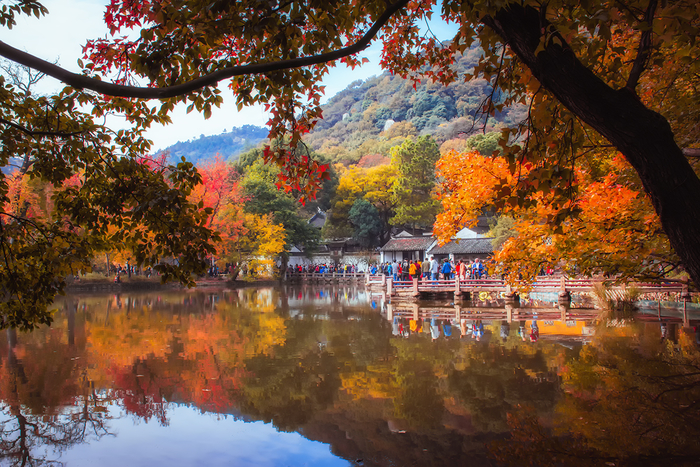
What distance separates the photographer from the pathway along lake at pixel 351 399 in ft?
13.6

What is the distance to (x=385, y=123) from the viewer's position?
10219 centimetres

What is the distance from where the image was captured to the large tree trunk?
7.21ft

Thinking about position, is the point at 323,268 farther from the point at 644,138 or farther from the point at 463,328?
the point at 644,138

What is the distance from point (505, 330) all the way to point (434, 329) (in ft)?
5.50

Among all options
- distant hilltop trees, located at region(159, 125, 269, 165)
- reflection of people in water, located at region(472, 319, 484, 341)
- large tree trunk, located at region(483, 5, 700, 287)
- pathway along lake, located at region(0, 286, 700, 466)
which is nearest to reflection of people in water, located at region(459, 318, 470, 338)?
reflection of people in water, located at region(472, 319, 484, 341)

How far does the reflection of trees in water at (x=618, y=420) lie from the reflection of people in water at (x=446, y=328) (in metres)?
3.61

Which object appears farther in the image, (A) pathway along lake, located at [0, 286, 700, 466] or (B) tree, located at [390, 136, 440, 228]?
(B) tree, located at [390, 136, 440, 228]

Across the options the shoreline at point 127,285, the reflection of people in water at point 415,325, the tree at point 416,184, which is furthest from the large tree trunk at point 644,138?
the tree at point 416,184

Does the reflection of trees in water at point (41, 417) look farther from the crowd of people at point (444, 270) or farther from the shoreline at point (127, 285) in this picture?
the shoreline at point (127, 285)

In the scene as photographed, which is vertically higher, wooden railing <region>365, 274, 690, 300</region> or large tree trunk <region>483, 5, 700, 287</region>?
large tree trunk <region>483, 5, 700, 287</region>

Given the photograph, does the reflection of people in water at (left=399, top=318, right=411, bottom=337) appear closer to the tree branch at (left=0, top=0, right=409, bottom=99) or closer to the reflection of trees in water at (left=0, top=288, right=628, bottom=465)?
the reflection of trees in water at (left=0, top=288, right=628, bottom=465)

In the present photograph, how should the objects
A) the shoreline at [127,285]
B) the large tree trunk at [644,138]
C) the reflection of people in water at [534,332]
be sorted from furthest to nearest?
the shoreline at [127,285]
the reflection of people in water at [534,332]
the large tree trunk at [644,138]

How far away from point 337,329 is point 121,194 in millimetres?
8091

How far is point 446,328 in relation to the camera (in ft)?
37.5
